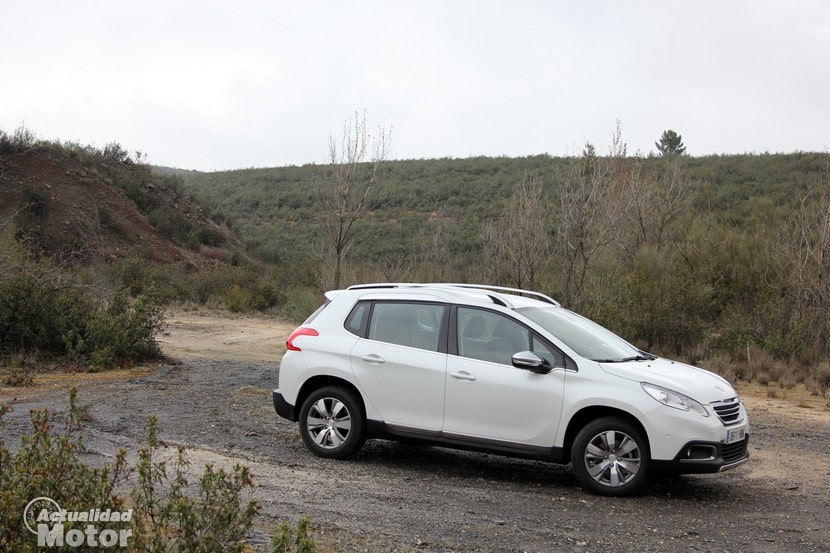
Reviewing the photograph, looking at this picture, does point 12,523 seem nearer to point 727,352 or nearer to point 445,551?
point 445,551

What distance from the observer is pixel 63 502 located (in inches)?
141

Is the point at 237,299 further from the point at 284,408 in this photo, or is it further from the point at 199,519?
the point at 199,519

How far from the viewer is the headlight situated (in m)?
6.70

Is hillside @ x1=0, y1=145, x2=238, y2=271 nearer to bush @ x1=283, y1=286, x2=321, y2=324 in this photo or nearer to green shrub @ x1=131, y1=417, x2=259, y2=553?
bush @ x1=283, y1=286, x2=321, y2=324

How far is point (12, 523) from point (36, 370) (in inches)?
436

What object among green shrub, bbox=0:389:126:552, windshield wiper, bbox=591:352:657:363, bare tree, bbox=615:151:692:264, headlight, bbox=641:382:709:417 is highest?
bare tree, bbox=615:151:692:264

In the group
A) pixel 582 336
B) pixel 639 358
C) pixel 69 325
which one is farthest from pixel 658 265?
pixel 69 325

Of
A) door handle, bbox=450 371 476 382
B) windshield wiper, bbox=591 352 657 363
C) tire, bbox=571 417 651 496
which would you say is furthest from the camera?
door handle, bbox=450 371 476 382

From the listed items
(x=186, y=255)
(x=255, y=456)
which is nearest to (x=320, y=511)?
(x=255, y=456)

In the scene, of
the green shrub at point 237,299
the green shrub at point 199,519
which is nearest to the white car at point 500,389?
the green shrub at point 199,519

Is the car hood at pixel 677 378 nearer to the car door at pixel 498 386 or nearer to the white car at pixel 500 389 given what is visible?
the white car at pixel 500 389

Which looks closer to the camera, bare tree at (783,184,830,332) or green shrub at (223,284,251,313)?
bare tree at (783,184,830,332)
